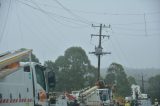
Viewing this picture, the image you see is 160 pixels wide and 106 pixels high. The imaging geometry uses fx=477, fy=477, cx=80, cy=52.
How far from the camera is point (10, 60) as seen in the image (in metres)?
12.4

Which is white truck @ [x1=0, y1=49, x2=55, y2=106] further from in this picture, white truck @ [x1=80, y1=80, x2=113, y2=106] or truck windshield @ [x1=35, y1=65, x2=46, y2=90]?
white truck @ [x1=80, y1=80, x2=113, y2=106]

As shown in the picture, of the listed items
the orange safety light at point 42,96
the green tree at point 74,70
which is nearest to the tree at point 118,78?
the green tree at point 74,70

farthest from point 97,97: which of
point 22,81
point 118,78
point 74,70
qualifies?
point 118,78

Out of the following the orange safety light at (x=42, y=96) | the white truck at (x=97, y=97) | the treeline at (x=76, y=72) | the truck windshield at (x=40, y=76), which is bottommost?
the white truck at (x=97, y=97)

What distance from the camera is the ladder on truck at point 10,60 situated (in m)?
12.2

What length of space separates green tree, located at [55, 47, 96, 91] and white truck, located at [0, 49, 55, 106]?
47147mm

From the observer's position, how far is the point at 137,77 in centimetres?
11294

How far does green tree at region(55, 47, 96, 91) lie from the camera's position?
65000 millimetres

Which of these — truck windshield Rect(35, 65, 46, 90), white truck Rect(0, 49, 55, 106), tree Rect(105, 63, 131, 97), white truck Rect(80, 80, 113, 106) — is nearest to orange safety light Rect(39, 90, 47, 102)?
white truck Rect(0, 49, 55, 106)

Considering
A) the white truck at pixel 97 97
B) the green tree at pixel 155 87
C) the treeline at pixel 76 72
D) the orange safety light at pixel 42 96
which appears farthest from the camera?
the green tree at pixel 155 87

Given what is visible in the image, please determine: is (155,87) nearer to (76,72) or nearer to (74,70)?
(76,72)

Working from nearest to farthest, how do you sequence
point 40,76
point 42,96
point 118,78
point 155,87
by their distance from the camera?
point 42,96 → point 40,76 → point 155,87 → point 118,78

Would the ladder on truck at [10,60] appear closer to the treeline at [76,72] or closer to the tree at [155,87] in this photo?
the treeline at [76,72]

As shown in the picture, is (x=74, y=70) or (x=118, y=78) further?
(x=118, y=78)
